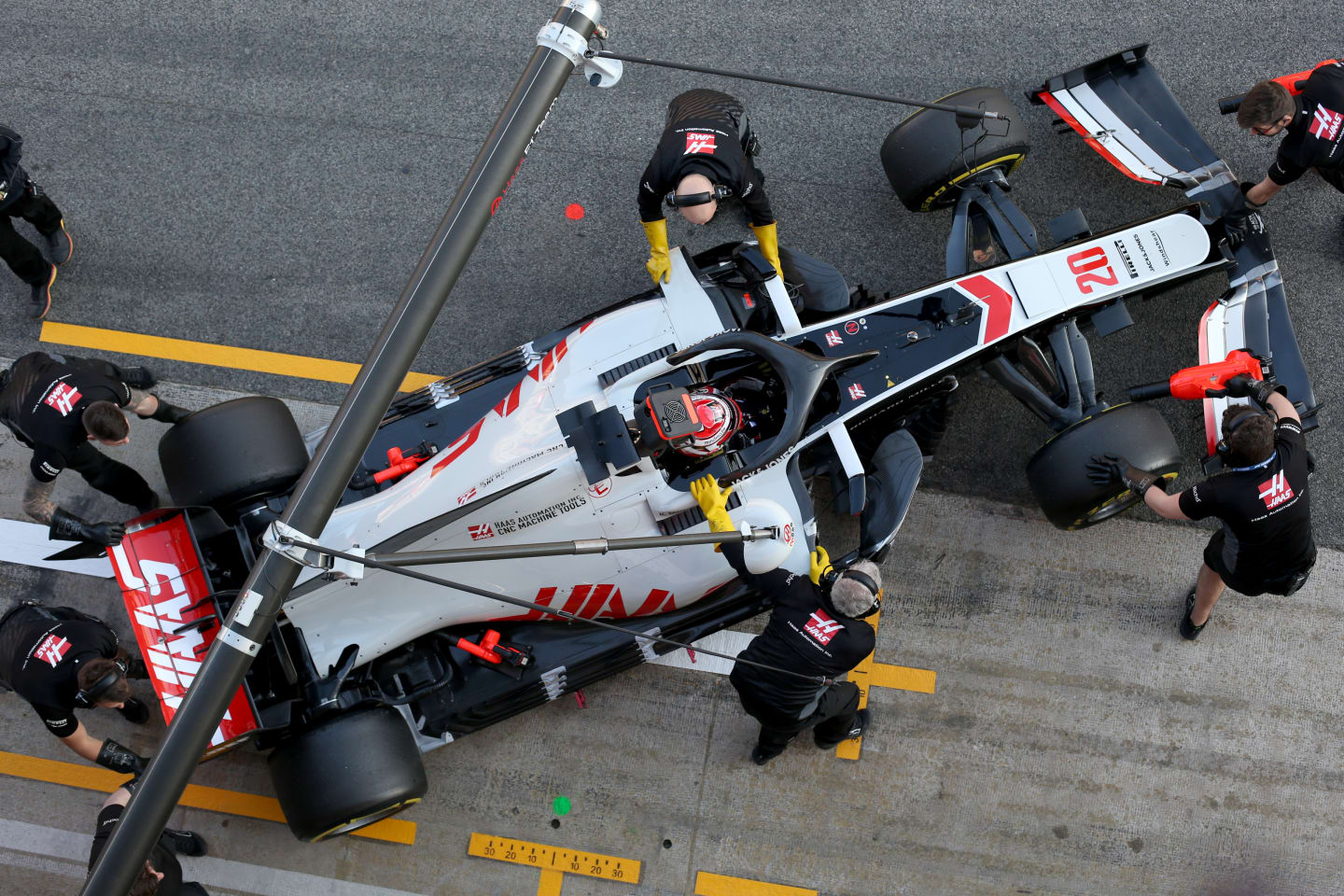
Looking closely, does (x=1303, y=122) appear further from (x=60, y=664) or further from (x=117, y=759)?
(x=117, y=759)

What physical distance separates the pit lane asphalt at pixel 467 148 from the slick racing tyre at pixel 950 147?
1.77ft

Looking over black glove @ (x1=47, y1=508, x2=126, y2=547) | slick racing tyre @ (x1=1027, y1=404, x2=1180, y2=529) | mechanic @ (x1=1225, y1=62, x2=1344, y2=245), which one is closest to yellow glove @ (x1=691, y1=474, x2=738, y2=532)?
slick racing tyre @ (x1=1027, y1=404, x2=1180, y2=529)

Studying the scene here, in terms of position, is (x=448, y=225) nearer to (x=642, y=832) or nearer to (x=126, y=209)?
(x=642, y=832)

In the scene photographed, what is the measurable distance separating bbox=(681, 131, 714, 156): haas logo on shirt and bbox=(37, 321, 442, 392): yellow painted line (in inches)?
83.8

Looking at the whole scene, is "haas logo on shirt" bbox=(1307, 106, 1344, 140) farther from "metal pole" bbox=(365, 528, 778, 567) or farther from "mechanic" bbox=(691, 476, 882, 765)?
"metal pole" bbox=(365, 528, 778, 567)

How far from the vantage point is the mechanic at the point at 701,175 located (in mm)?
4539

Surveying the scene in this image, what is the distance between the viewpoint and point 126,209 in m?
5.83

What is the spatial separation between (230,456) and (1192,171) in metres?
5.25

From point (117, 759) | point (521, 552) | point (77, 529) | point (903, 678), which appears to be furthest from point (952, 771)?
point (77, 529)

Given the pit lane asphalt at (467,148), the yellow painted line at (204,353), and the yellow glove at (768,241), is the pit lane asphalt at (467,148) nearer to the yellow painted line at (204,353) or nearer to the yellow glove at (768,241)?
the yellow painted line at (204,353)

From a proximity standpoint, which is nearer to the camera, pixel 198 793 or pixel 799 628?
pixel 799 628

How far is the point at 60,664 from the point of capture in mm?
4355

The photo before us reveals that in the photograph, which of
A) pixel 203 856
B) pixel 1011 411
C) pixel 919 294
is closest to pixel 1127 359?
pixel 1011 411

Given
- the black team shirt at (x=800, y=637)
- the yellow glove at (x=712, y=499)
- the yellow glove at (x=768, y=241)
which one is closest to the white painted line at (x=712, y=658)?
the black team shirt at (x=800, y=637)
